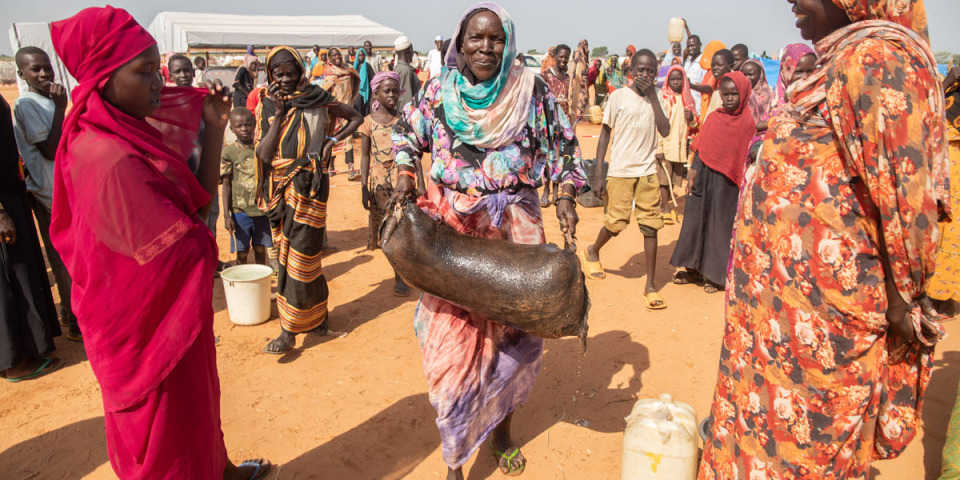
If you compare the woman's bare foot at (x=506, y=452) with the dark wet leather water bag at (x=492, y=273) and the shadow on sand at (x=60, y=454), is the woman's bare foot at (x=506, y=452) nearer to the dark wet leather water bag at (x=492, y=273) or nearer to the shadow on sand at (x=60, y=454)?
the dark wet leather water bag at (x=492, y=273)

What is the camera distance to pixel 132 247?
2049 millimetres

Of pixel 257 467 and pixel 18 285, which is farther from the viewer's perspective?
pixel 18 285

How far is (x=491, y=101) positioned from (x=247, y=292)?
315 cm

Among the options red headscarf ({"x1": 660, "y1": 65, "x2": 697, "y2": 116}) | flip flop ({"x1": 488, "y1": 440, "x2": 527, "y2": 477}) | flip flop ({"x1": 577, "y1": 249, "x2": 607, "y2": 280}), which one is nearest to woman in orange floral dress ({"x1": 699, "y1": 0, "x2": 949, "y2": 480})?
flip flop ({"x1": 488, "y1": 440, "x2": 527, "y2": 477})

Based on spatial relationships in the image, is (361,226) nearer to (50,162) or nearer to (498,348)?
(50,162)

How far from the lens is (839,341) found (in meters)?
2.00

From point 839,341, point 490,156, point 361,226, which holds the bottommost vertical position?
point 361,226

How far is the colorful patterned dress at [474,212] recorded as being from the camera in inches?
115

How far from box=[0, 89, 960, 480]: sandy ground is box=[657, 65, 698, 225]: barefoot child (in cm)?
302

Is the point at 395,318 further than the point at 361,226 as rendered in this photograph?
No

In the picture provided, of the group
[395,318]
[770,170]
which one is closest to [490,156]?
[770,170]

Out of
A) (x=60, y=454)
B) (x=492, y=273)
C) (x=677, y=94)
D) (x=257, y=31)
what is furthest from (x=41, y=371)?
(x=257, y=31)

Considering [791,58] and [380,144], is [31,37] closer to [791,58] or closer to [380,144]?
[380,144]

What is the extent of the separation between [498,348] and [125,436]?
5.42 ft
